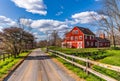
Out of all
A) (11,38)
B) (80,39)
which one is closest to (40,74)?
(11,38)

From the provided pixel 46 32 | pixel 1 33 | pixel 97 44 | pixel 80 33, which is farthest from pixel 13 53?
pixel 97 44

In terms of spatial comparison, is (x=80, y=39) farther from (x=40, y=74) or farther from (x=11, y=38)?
(x=40, y=74)

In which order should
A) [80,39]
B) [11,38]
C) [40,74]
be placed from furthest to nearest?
[80,39] < [11,38] < [40,74]

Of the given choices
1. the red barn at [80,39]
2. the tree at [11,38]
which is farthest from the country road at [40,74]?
the red barn at [80,39]

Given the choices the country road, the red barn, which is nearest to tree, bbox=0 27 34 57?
the country road

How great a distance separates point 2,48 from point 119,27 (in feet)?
63.2

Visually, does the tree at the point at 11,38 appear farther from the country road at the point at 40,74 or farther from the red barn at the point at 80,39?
the red barn at the point at 80,39

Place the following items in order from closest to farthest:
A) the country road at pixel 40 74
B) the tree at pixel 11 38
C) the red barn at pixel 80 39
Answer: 1. the country road at pixel 40 74
2. the tree at pixel 11 38
3. the red barn at pixel 80 39

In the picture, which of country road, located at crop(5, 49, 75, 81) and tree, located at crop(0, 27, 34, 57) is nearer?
country road, located at crop(5, 49, 75, 81)

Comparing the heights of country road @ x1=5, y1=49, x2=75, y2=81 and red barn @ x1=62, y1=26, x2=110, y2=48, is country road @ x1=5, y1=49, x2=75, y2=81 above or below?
below

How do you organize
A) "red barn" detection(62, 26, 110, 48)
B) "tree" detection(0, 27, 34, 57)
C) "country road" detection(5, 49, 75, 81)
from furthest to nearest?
"red barn" detection(62, 26, 110, 48) < "tree" detection(0, 27, 34, 57) < "country road" detection(5, 49, 75, 81)

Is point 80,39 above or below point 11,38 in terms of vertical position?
above

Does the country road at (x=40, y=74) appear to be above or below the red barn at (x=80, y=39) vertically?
below

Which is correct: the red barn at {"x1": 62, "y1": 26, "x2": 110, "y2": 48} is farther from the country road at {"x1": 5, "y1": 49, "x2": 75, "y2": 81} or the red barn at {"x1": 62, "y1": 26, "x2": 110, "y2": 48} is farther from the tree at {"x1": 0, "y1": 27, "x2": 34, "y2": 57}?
the country road at {"x1": 5, "y1": 49, "x2": 75, "y2": 81}
